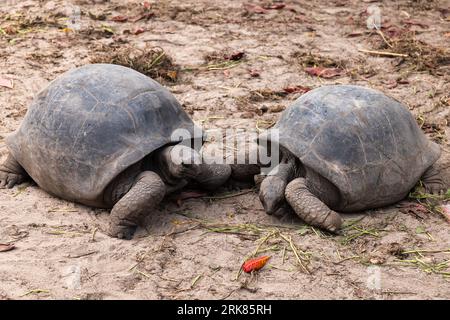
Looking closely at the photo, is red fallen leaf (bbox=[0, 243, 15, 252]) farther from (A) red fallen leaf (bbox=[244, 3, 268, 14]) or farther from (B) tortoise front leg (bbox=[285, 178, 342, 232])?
(A) red fallen leaf (bbox=[244, 3, 268, 14])

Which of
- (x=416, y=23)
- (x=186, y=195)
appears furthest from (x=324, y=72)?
(x=186, y=195)

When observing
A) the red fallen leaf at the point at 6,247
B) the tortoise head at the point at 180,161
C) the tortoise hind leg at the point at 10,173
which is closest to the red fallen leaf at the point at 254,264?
the tortoise head at the point at 180,161

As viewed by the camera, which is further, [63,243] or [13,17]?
[13,17]

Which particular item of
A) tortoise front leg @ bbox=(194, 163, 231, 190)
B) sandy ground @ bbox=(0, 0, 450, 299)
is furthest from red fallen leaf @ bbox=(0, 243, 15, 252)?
tortoise front leg @ bbox=(194, 163, 231, 190)

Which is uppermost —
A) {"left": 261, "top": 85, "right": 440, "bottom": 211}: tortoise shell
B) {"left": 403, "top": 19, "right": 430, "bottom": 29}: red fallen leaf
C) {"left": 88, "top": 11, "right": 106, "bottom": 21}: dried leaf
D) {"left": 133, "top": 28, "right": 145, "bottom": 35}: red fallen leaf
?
{"left": 261, "top": 85, "right": 440, "bottom": 211}: tortoise shell

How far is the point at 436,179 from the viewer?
202 inches

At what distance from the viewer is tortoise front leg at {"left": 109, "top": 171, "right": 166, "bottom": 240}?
444 cm

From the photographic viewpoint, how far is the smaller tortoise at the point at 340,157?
4582mm

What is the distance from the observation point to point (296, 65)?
7348 mm

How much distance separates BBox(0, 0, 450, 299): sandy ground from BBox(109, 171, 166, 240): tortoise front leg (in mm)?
109

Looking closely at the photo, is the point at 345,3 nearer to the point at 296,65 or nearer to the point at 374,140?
the point at 296,65

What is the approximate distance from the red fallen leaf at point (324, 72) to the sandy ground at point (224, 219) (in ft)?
0.21

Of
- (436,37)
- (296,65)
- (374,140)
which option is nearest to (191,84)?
(296,65)

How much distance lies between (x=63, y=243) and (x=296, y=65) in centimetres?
381
